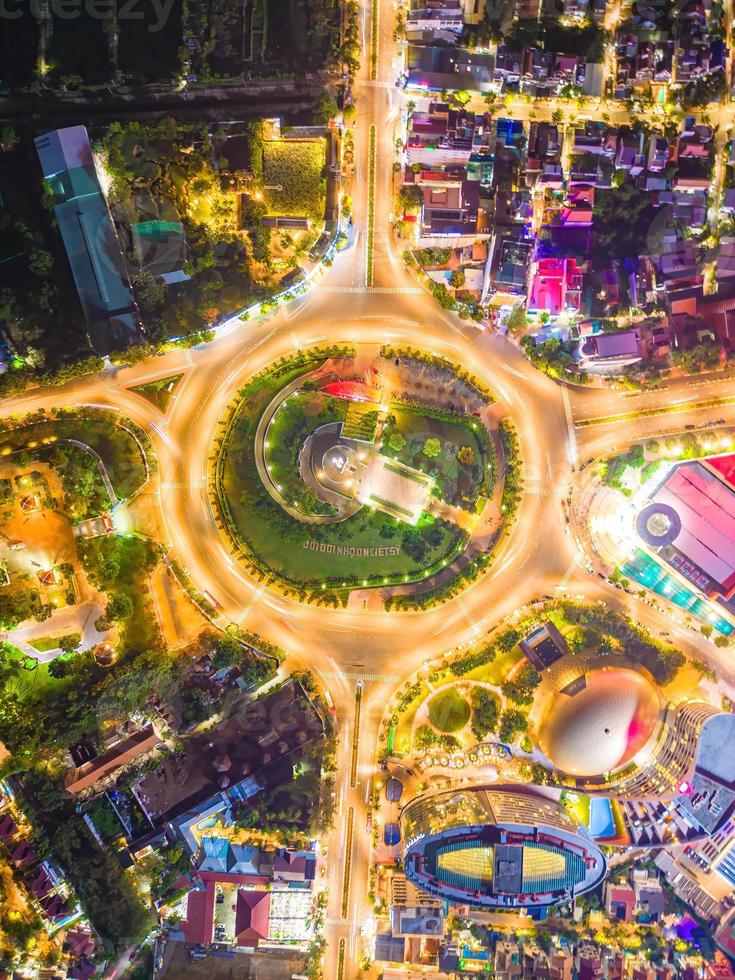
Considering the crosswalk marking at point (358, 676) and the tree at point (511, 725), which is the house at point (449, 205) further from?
the tree at point (511, 725)

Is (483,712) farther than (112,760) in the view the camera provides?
Yes

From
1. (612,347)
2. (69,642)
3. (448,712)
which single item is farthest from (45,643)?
(612,347)

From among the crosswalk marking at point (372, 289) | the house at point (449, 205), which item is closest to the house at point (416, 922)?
the crosswalk marking at point (372, 289)

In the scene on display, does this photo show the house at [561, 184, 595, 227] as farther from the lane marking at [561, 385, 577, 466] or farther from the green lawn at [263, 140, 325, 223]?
the green lawn at [263, 140, 325, 223]

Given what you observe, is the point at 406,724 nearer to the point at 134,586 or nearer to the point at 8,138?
the point at 134,586

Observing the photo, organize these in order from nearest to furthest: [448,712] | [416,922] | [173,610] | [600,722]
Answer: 1. [600,722]
2. [416,922]
3. [173,610]
4. [448,712]

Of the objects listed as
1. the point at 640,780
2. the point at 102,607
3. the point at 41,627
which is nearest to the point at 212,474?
the point at 102,607
